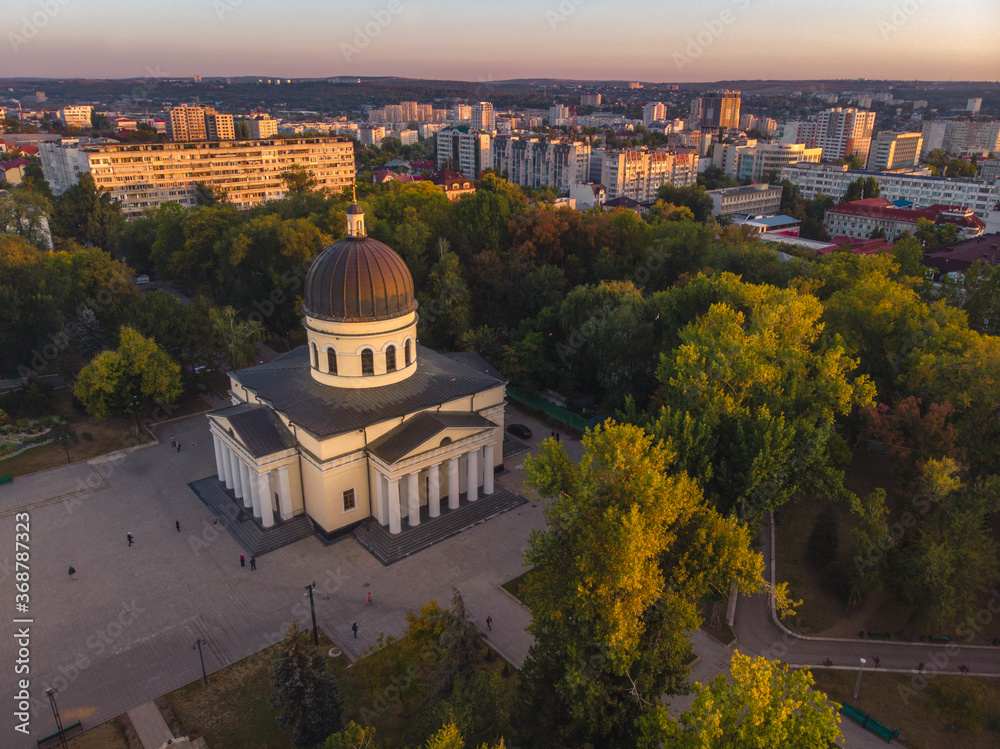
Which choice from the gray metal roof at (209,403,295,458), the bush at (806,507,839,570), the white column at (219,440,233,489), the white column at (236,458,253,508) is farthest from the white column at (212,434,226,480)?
the bush at (806,507,839,570)

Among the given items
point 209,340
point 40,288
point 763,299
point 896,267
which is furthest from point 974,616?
point 40,288

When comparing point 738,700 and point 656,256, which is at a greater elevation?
point 656,256

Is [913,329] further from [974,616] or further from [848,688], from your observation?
[848,688]

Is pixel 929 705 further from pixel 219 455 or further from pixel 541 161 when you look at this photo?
pixel 541 161

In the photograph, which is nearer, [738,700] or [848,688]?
[738,700]

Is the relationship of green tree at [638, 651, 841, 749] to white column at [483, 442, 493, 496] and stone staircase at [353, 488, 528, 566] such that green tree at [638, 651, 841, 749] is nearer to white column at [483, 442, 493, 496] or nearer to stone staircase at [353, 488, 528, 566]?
stone staircase at [353, 488, 528, 566]
